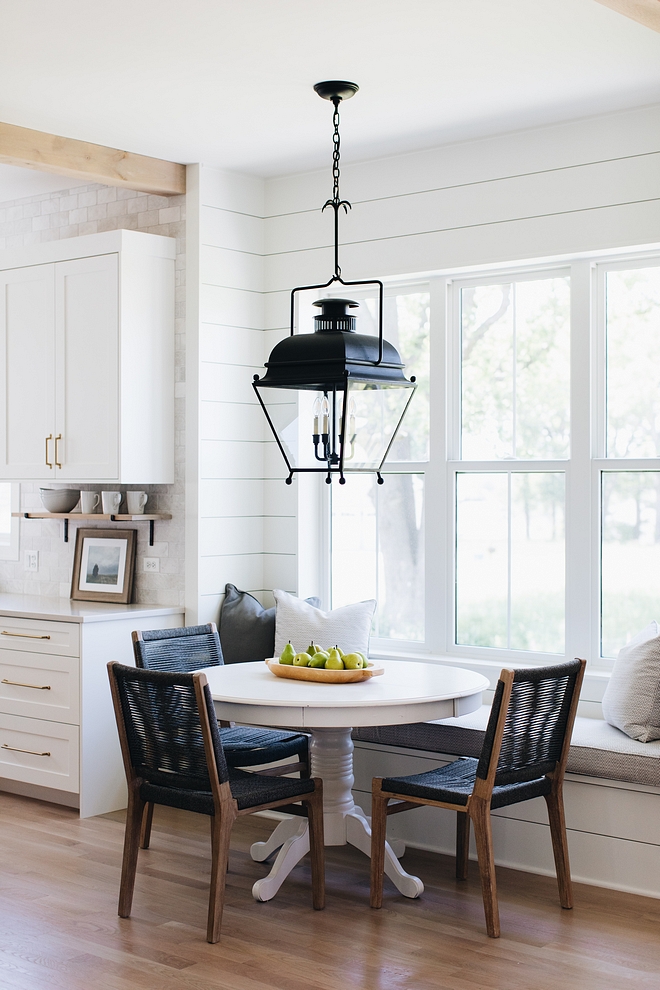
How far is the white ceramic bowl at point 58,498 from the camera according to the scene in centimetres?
542

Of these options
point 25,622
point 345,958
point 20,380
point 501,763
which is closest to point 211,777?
point 345,958

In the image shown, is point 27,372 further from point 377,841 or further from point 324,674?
point 377,841

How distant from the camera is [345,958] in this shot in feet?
10.6

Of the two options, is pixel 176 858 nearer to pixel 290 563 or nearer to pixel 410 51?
pixel 290 563

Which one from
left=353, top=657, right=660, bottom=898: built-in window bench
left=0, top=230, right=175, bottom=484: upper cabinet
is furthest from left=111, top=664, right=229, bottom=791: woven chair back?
left=0, top=230, right=175, bottom=484: upper cabinet

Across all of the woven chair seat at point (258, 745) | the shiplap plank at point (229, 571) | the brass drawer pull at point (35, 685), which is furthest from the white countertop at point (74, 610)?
the woven chair seat at point (258, 745)

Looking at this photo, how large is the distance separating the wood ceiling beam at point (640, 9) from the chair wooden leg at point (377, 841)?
2.37 metres

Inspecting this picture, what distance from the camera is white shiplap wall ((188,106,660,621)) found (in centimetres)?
434

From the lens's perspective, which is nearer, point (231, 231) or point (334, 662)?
point (334, 662)

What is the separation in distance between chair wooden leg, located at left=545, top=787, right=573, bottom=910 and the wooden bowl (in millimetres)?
727

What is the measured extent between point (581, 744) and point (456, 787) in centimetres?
68

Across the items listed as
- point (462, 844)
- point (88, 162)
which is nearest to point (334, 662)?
point (462, 844)

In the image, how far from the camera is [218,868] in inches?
129

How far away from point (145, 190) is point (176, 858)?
2.90 metres
